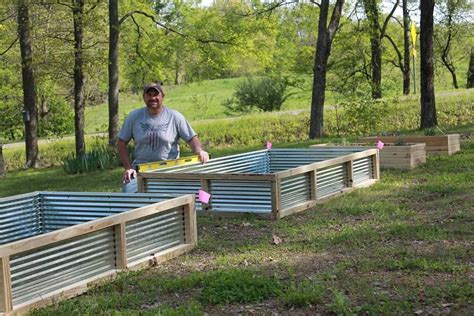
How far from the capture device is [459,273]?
4.82 meters

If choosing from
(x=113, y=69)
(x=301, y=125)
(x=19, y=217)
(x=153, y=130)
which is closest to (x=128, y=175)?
(x=153, y=130)

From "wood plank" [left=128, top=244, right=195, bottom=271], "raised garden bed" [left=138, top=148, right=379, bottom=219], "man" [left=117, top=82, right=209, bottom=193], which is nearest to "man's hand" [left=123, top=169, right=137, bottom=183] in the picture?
"man" [left=117, top=82, right=209, bottom=193]

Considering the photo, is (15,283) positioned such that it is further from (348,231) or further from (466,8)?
(466,8)

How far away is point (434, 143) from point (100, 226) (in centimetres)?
891

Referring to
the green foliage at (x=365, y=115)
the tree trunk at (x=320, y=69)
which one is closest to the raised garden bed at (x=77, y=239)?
the tree trunk at (x=320, y=69)

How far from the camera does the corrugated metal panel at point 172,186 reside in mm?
7941

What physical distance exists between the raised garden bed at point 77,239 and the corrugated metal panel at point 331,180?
9.22ft

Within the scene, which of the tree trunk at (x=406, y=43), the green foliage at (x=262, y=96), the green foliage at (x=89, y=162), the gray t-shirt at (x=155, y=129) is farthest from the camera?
the green foliage at (x=262, y=96)

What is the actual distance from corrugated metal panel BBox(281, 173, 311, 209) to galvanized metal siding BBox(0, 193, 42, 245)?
272 centimetres

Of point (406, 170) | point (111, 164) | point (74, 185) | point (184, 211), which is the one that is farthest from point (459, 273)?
point (111, 164)

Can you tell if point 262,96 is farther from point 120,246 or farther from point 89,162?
point 120,246

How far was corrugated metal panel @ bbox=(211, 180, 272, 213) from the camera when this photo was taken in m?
7.62

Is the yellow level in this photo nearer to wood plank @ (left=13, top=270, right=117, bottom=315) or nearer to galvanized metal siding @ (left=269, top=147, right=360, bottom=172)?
wood plank @ (left=13, top=270, right=117, bottom=315)

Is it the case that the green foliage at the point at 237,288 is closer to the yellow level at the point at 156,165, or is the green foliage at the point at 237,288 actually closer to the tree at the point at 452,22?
the yellow level at the point at 156,165
